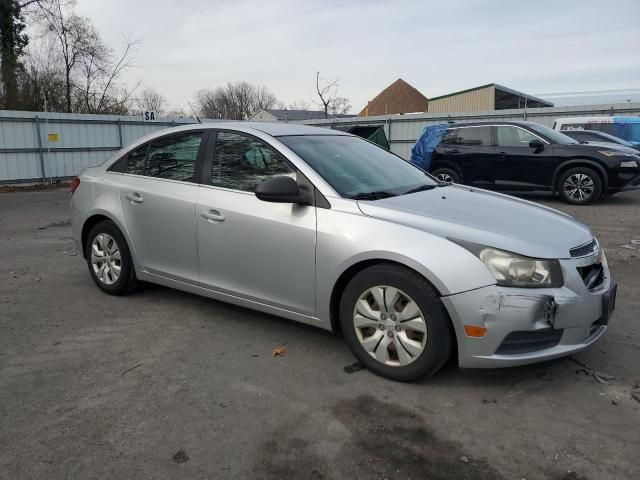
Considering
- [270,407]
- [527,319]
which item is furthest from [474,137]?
[270,407]

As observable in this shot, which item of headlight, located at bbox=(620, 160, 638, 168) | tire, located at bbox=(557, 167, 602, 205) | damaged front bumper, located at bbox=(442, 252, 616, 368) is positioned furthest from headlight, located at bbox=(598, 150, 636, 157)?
damaged front bumper, located at bbox=(442, 252, 616, 368)

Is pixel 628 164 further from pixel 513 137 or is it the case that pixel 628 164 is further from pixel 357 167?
pixel 357 167

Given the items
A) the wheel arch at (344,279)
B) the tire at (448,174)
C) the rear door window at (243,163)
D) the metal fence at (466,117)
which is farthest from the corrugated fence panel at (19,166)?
the wheel arch at (344,279)

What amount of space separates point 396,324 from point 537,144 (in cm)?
861

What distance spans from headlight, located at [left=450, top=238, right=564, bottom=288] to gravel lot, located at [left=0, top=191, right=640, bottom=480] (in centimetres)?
70

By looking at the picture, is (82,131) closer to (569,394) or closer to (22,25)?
(22,25)

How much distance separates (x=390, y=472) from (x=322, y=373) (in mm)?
1054

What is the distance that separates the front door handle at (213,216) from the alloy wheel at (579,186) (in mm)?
8613

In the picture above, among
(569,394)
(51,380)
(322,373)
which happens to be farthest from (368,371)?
(51,380)

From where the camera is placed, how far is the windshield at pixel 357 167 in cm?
356

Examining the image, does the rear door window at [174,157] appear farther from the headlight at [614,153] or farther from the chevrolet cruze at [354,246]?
the headlight at [614,153]

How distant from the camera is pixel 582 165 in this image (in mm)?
10125

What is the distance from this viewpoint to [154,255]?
171 inches

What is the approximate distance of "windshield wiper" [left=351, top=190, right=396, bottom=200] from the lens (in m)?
3.41
